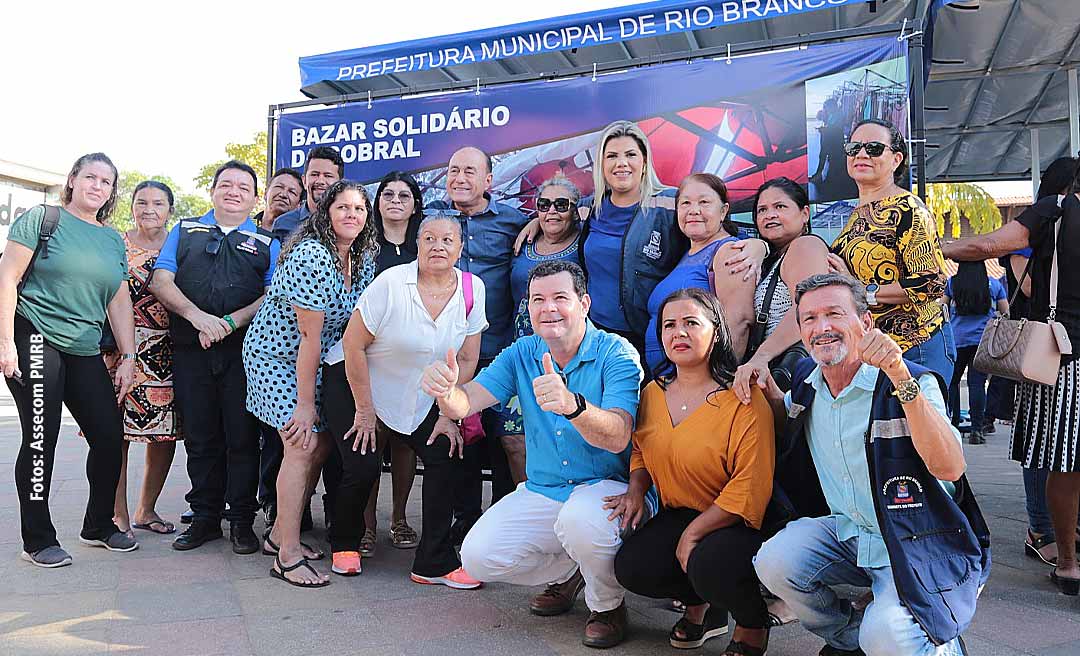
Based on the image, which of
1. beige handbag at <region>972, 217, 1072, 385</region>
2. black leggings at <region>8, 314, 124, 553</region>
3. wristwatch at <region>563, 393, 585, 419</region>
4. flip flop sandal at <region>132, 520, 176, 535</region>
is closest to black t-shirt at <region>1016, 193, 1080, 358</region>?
beige handbag at <region>972, 217, 1072, 385</region>

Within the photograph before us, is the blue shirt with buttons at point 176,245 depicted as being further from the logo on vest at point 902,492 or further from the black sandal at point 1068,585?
the black sandal at point 1068,585

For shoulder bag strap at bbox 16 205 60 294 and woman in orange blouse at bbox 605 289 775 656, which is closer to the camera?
woman in orange blouse at bbox 605 289 775 656

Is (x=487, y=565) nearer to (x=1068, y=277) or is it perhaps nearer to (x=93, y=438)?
(x=93, y=438)

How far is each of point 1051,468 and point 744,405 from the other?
1714 millimetres

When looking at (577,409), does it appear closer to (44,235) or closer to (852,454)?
(852,454)

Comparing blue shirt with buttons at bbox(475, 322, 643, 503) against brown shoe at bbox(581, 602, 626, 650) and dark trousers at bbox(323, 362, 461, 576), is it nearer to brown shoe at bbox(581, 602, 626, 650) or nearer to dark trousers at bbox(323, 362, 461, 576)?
brown shoe at bbox(581, 602, 626, 650)

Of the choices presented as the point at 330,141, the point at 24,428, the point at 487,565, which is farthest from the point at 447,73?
the point at 487,565

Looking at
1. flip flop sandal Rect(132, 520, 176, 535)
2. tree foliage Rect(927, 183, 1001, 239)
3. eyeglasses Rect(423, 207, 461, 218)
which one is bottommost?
Answer: flip flop sandal Rect(132, 520, 176, 535)

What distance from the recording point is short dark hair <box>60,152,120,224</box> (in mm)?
4324

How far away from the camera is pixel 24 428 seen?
4.12 metres

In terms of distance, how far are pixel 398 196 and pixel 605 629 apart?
8.13 ft

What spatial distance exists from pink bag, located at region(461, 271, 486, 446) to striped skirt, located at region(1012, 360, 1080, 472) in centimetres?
250

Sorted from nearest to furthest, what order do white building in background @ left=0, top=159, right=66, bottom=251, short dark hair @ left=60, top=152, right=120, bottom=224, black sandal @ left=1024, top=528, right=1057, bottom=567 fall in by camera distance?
black sandal @ left=1024, top=528, right=1057, bottom=567, short dark hair @ left=60, top=152, right=120, bottom=224, white building in background @ left=0, top=159, right=66, bottom=251

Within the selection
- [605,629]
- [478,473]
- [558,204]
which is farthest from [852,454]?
[478,473]
